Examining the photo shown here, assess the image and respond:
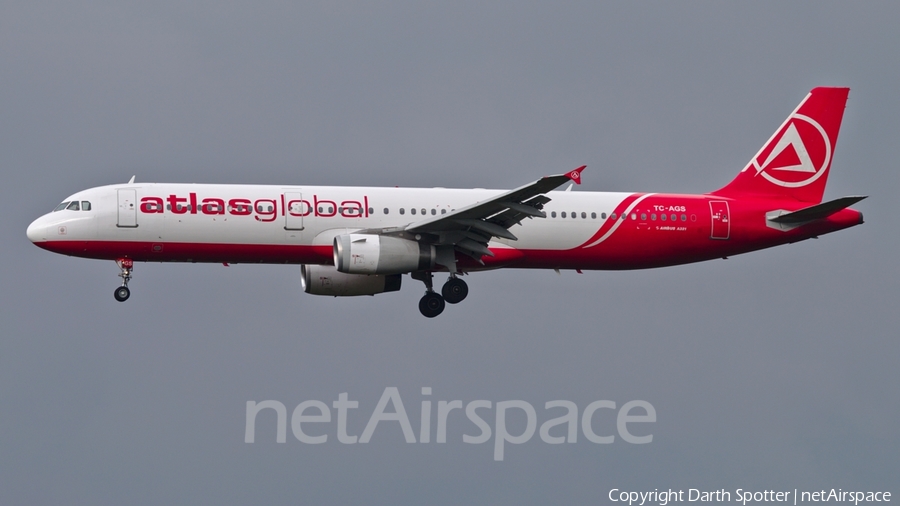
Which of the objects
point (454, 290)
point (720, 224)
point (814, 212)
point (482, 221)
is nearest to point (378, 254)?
point (482, 221)

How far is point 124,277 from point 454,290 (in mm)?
11474

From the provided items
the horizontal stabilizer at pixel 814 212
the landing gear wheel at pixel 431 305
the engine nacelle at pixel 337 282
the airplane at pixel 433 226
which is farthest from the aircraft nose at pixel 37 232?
the horizontal stabilizer at pixel 814 212

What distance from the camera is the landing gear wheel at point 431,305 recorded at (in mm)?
49719

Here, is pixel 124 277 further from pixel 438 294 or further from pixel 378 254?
pixel 438 294

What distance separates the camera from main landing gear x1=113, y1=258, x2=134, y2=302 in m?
47.4

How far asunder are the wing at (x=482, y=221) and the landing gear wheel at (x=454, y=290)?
49.8 inches

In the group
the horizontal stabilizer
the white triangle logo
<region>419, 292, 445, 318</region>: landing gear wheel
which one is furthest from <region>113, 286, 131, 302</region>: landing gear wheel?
the white triangle logo

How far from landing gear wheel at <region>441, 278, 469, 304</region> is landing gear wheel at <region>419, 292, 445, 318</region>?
648mm

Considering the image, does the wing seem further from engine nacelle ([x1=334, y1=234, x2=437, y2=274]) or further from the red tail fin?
the red tail fin

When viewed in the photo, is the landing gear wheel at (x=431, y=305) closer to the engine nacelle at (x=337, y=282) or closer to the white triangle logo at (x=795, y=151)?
the engine nacelle at (x=337, y=282)

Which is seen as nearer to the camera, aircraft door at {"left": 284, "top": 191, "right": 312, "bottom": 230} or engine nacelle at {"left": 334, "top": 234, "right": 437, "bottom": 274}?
engine nacelle at {"left": 334, "top": 234, "right": 437, "bottom": 274}

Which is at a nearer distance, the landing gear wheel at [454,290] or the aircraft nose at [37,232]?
the aircraft nose at [37,232]

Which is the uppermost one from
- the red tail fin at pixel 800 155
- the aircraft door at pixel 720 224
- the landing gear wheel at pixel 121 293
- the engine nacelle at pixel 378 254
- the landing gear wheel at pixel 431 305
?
the red tail fin at pixel 800 155

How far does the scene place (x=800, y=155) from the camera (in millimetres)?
53156
